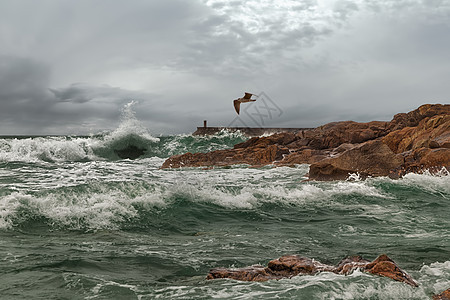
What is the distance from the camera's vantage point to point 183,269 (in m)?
4.91

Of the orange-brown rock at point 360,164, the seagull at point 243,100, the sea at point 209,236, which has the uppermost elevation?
the seagull at point 243,100

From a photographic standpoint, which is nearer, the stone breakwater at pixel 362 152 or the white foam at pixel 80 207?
the white foam at pixel 80 207

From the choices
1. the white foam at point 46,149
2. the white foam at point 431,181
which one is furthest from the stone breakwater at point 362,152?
the white foam at point 46,149

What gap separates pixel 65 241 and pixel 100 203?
7.49 ft

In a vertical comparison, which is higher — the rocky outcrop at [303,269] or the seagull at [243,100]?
the seagull at [243,100]

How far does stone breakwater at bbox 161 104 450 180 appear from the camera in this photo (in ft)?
44.2

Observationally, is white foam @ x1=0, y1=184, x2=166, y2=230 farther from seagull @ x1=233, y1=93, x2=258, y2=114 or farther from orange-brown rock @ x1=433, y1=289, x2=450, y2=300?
orange-brown rock @ x1=433, y1=289, x2=450, y2=300

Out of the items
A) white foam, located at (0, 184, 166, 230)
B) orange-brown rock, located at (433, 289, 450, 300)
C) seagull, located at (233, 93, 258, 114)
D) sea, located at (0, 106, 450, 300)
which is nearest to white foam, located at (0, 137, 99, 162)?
sea, located at (0, 106, 450, 300)

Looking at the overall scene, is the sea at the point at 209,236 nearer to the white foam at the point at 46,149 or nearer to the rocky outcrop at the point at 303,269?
the rocky outcrop at the point at 303,269

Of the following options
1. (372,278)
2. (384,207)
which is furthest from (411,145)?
(372,278)

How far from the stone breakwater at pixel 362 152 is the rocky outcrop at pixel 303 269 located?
8960 millimetres

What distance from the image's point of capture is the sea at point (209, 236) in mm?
3961

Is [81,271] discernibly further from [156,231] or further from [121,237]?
[156,231]

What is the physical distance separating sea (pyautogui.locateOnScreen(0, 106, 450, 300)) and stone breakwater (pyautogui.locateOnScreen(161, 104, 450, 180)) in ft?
2.54
